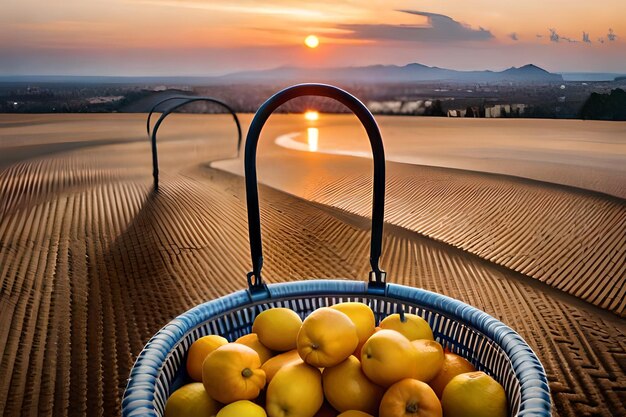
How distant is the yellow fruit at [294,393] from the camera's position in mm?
1484

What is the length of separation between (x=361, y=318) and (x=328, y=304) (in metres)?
0.32

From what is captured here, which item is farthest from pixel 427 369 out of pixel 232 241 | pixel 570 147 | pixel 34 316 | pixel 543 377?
pixel 570 147

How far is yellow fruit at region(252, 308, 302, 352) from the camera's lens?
178cm

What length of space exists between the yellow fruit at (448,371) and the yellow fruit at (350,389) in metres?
0.22

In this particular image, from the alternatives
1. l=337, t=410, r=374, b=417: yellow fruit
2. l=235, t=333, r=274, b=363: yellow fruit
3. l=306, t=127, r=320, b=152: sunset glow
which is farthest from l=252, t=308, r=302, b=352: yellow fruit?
l=306, t=127, r=320, b=152: sunset glow

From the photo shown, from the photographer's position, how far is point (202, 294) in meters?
4.52

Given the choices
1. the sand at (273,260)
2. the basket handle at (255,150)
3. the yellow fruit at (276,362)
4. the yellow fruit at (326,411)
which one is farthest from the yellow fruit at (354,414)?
the sand at (273,260)

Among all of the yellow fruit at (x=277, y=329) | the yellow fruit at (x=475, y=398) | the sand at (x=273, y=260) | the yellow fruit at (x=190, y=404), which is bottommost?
the sand at (x=273, y=260)

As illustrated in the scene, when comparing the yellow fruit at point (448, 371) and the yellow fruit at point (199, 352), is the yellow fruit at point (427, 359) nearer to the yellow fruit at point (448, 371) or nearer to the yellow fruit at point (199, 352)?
the yellow fruit at point (448, 371)

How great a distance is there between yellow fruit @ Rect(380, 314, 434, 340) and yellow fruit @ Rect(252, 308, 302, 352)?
0.99 ft

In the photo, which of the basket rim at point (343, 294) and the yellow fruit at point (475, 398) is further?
the yellow fruit at point (475, 398)

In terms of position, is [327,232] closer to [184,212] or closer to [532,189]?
[184,212]

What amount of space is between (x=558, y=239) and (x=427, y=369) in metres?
5.34

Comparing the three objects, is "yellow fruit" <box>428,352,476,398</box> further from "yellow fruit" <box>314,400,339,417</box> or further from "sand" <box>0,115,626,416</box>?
"sand" <box>0,115,626,416</box>
